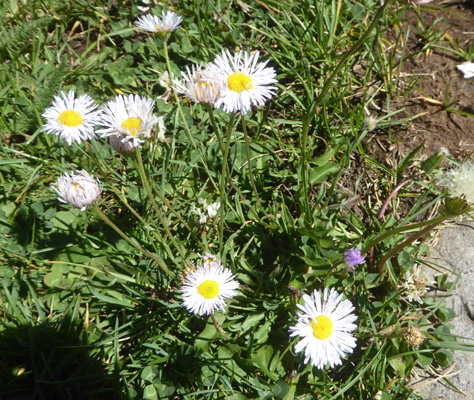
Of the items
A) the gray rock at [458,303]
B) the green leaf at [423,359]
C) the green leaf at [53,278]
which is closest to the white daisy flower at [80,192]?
the green leaf at [53,278]

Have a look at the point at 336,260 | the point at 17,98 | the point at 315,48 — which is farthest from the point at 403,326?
the point at 17,98

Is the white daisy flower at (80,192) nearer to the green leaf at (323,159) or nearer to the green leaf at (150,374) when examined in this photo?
the green leaf at (150,374)

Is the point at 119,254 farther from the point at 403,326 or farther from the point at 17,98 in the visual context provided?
the point at 403,326

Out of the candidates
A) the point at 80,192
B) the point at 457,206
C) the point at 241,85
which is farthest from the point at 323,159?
the point at 80,192

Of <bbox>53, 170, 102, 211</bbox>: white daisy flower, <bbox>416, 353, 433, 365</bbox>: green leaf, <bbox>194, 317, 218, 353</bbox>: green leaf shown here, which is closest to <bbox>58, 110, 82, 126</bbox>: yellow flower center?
<bbox>53, 170, 102, 211</bbox>: white daisy flower

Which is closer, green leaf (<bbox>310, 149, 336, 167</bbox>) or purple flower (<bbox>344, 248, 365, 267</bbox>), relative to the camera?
purple flower (<bbox>344, 248, 365, 267</bbox>)

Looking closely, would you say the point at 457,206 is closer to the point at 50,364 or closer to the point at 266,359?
the point at 266,359

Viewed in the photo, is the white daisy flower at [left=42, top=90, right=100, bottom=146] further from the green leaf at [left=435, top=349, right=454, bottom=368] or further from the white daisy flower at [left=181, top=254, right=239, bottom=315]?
the green leaf at [left=435, top=349, right=454, bottom=368]
